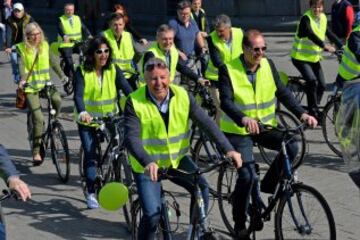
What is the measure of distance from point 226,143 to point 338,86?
4.27 meters

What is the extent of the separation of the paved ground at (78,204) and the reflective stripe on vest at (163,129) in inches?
57.3

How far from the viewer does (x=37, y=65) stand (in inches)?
416

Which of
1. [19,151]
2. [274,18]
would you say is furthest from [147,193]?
[274,18]

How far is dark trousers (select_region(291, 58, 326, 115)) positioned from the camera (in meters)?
11.4

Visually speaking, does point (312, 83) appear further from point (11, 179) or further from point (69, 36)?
point (11, 179)

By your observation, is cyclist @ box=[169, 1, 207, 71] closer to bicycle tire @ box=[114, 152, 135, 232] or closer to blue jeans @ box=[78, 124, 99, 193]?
blue jeans @ box=[78, 124, 99, 193]

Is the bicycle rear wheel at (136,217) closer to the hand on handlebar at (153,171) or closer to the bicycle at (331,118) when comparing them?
the hand on handlebar at (153,171)

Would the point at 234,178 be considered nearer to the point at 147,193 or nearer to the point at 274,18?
the point at 147,193

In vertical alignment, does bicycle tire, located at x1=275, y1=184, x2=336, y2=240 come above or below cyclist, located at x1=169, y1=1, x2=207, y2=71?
below

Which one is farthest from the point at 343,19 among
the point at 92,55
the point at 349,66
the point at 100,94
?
the point at 92,55

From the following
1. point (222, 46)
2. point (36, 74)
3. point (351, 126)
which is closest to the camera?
point (351, 126)

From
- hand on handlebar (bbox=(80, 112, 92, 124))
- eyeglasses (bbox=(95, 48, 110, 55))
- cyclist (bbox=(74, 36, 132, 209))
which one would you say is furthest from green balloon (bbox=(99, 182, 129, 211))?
eyeglasses (bbox=(95, 48, 110, 55))

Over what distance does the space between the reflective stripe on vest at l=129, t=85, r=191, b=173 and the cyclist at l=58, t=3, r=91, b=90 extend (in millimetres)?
9021

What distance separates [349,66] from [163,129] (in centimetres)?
375
